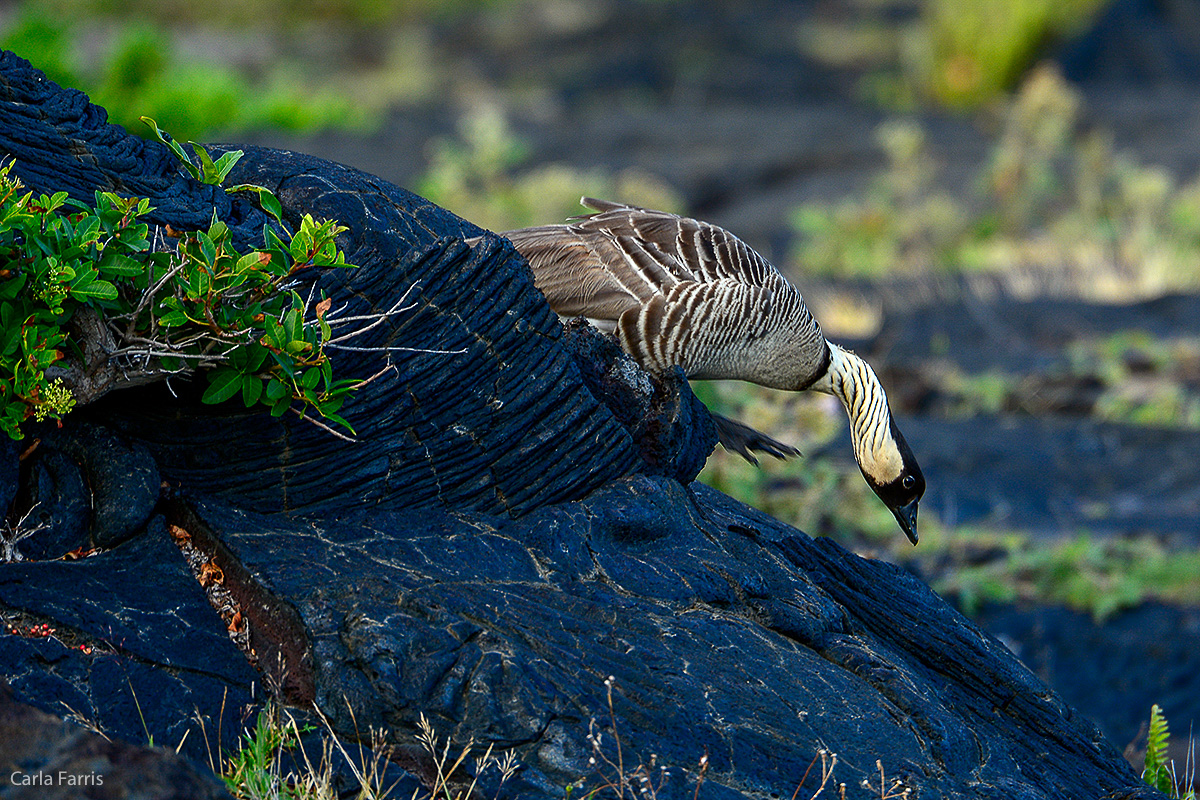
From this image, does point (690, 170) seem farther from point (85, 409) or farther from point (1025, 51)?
point (85, 409)

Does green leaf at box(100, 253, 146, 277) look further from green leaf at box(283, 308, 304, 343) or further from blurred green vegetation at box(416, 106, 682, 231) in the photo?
blurred green vegetation at box(416, 106, 682, 231)

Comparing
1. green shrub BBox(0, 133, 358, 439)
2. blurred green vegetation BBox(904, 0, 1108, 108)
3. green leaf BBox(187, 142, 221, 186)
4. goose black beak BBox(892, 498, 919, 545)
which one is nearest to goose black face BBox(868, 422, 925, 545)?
goose black beak BBox(892, 498, 919, 545)

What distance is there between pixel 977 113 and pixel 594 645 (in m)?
17.6

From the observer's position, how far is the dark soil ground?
21.0 ft

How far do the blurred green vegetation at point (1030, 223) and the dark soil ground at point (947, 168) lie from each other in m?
Result: 0.91

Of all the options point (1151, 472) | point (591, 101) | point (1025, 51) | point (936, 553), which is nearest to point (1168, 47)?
point (1025, 51)

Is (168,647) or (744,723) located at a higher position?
(744,723)

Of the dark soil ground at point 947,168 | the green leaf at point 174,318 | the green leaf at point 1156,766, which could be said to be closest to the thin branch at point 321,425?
the green leaf at point 174,318

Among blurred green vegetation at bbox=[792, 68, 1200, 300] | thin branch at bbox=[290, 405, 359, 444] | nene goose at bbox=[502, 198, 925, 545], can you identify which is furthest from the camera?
blurred green vegetation at bbox=[792, 68, 1200, 300]

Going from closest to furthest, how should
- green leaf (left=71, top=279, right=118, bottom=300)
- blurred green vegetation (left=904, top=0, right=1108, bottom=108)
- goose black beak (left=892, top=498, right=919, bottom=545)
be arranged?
green leaf (left=71, top=279, right=118, bottom=300) → goose black beak (left=892, top=498, right=919, bottom=545) → blurred green vegetation (left=904, top=0, right=1108, bottom=108)

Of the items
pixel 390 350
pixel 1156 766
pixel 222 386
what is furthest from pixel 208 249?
pixel 1156 766

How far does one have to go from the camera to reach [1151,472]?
27.6 ft

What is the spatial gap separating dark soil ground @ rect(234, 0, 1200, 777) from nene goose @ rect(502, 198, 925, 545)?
220 cm

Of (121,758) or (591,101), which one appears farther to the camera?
(591,101)
